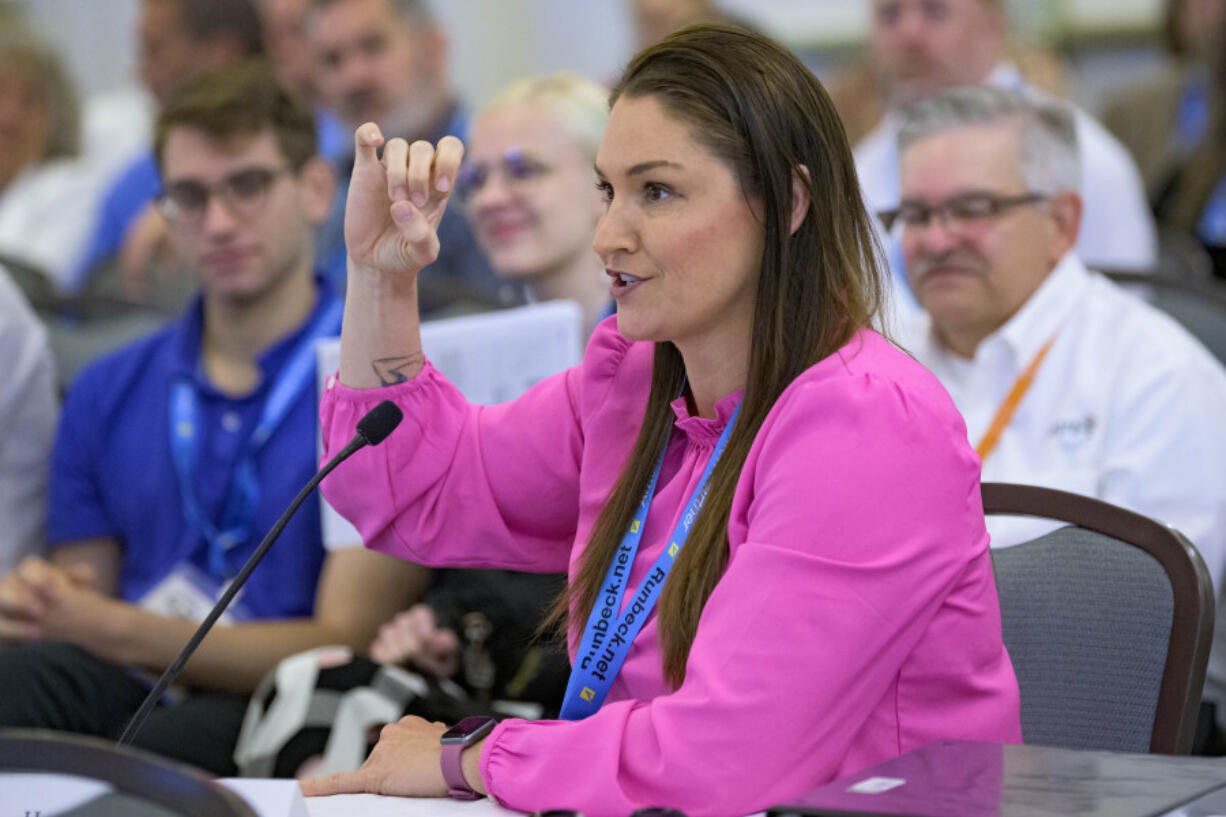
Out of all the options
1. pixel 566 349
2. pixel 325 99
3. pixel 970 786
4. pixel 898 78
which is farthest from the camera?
pixel 325 99

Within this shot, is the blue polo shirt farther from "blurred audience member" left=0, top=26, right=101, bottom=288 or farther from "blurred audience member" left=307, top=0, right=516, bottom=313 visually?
"blurred audience member" left=0, top=26, right=101, bottom=288

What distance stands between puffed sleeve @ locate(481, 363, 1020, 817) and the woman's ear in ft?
0.63

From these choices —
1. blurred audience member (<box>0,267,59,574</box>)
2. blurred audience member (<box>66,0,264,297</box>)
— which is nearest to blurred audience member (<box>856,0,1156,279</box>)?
blurred audience member (<box>0,267,59,574</box>)

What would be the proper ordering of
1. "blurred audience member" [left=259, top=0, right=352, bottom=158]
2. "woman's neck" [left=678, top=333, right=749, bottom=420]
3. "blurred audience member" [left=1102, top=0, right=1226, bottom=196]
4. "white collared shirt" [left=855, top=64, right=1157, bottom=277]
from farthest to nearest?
"blurred audience member" [left=259, top=0, right=352, bottom=158] < "blurred audience member" [left=1102, top=0, right=1226, bottom=196] < "white collared shirt" [left=855, top=64, right=1157, bottom=277] < "woman's neck" [left=678, top=333, right=749, bottom=420]

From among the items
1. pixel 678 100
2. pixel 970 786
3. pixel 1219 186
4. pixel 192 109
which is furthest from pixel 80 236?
pixel 970 786

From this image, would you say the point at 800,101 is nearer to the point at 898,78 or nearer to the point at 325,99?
the point at 898,78

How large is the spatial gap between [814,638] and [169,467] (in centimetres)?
190

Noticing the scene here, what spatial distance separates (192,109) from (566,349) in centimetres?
104

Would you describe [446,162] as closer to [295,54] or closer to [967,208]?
[967,208]

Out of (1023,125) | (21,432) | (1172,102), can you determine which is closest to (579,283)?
(1023,125)

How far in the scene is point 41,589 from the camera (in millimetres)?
2738

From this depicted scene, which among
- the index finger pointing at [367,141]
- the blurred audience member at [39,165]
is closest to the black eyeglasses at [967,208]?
the index finger pointing at [367,141]

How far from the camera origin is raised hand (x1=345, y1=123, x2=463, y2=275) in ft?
5.77

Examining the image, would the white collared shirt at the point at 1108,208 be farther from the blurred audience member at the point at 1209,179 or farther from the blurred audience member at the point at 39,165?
the blurred audience member at the point at 39,165
